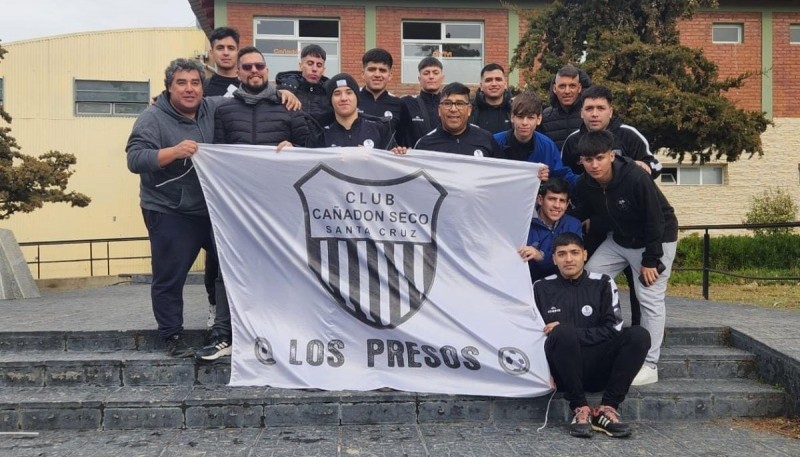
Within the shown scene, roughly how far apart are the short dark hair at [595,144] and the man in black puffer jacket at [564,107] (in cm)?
97

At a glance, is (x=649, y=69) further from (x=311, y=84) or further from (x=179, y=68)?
(x=179, y=68)

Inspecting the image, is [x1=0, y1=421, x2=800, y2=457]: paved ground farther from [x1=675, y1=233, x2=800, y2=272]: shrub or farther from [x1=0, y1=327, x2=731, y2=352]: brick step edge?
[x1=675, y1=233, x2=800, y2=272]: shrub

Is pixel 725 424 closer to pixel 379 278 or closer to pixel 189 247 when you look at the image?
pixel 379 278

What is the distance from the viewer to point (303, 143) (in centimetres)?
544

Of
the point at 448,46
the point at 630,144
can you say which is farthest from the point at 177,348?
the point at 448,46

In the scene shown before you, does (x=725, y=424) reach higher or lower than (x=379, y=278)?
lower

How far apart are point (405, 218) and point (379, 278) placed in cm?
47

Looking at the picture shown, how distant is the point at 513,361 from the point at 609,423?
715 millimetres

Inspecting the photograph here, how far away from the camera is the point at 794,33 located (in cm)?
1916

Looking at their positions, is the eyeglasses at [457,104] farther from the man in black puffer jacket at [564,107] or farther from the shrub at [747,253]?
the shrub at [747,253]

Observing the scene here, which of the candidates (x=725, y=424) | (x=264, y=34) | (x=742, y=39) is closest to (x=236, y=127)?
(x=725, y=424)

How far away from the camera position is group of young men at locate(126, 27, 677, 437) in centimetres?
468

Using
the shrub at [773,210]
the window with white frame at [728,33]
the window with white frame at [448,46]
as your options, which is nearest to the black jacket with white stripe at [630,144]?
the shrub at [773,210]

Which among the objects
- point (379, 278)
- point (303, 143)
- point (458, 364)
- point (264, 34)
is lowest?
point (458, 364)
